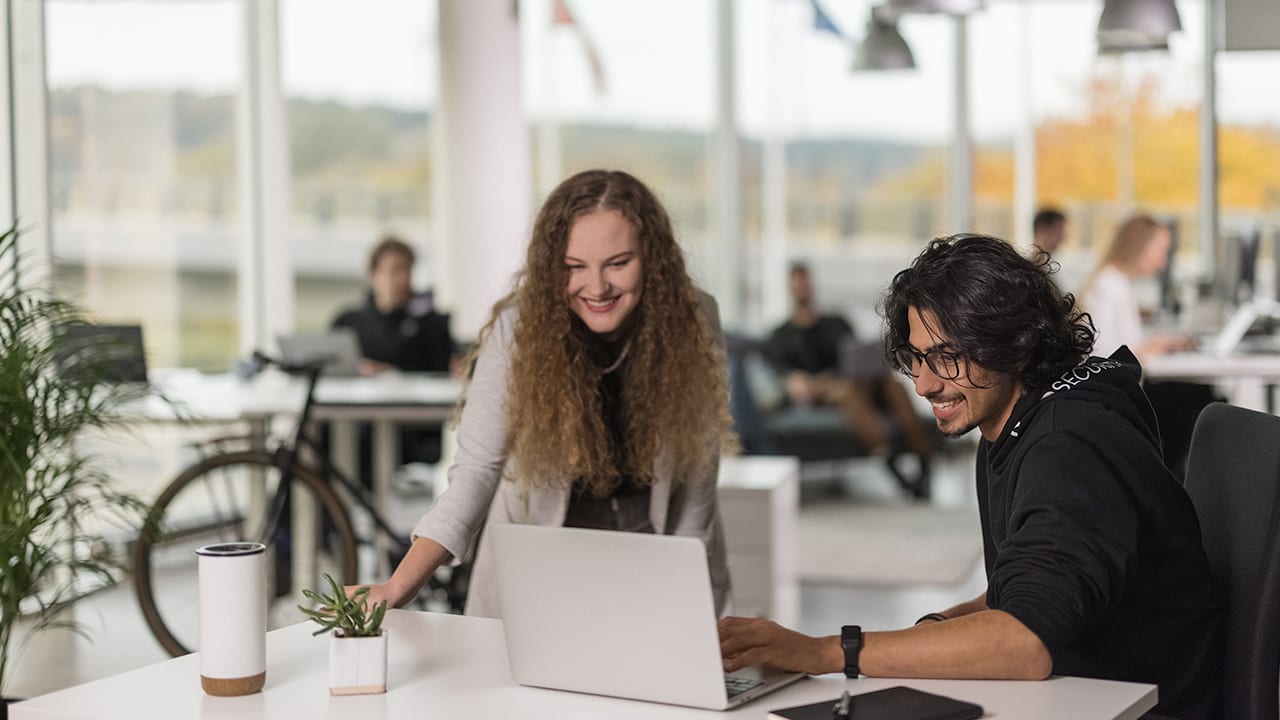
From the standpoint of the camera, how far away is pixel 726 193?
36.5ft

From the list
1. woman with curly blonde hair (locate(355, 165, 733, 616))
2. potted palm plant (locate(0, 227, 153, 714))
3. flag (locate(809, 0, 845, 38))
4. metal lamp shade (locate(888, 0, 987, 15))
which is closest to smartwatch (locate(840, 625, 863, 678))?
woman with curly blonde hair (locate(355, 165, 733, 616))

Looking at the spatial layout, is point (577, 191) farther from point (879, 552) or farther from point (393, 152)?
point (393, 152)

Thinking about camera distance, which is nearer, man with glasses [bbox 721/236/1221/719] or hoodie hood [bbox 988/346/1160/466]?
man with glasses [bbox 721/236/1221/719]

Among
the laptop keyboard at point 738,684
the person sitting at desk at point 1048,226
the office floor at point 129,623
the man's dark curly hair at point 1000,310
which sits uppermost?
the person sitting at desk at point 1048,226

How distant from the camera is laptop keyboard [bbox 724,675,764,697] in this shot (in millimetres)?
1925

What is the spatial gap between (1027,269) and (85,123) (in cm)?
569

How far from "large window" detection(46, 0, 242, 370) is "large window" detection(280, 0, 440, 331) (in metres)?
0.47

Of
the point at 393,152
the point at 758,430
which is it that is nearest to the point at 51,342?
the point at 758,430

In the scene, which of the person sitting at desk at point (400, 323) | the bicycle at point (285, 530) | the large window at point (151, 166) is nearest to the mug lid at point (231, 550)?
the bicycle at point (285, 530)

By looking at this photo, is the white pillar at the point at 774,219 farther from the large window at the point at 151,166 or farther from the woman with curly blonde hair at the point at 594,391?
the woman with curly blonde hair at the point at 594,391

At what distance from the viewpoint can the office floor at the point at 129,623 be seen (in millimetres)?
5035

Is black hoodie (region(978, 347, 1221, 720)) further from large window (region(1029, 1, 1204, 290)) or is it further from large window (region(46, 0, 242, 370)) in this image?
large window (region(1029, 1, 1204, 290))

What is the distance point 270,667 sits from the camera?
216cm

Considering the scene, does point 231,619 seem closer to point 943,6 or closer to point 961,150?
point 943,6
